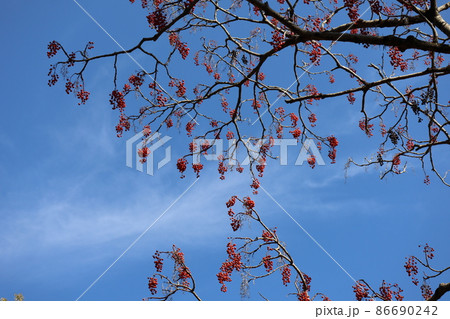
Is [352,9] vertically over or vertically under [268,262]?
over

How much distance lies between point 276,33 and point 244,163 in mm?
2721

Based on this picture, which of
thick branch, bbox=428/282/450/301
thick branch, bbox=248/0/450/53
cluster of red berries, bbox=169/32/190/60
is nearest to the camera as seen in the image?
thick branch, bbox=248/0/450/53

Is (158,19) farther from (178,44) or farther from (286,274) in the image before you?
(286,274)

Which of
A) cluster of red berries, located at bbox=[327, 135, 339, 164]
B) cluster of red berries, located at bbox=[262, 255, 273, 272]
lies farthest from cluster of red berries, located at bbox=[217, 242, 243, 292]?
cluster of red berries, located at bbox=[327, 135, 339, 164]

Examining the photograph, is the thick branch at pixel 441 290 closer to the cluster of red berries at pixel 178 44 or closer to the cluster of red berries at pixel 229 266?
the cluster of red berries at pixel 229 266

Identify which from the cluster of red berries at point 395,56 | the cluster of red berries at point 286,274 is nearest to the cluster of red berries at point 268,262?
the cluster of red berries at point 286,274

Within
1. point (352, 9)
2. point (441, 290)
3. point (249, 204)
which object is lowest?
point (441, 290)

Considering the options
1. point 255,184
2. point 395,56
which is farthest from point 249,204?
point 395,56

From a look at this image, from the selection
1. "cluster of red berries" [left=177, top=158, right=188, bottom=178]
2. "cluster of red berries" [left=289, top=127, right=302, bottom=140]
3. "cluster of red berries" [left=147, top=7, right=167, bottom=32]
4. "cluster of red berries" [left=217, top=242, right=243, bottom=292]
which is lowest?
"cluster of red berries" [left=217, top=242, right=243, bottom=292]

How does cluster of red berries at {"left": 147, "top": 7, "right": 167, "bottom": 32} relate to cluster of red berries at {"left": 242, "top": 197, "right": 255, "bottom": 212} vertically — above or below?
above

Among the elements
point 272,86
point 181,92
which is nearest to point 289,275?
point 272,86

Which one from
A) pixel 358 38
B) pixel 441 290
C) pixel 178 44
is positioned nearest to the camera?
pixel 358 38

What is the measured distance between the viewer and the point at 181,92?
7.38 meters

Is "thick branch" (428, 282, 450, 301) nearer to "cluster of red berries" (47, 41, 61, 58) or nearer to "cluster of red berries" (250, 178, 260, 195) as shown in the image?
"cluster of red berries" (250, 178, 260, 195)
